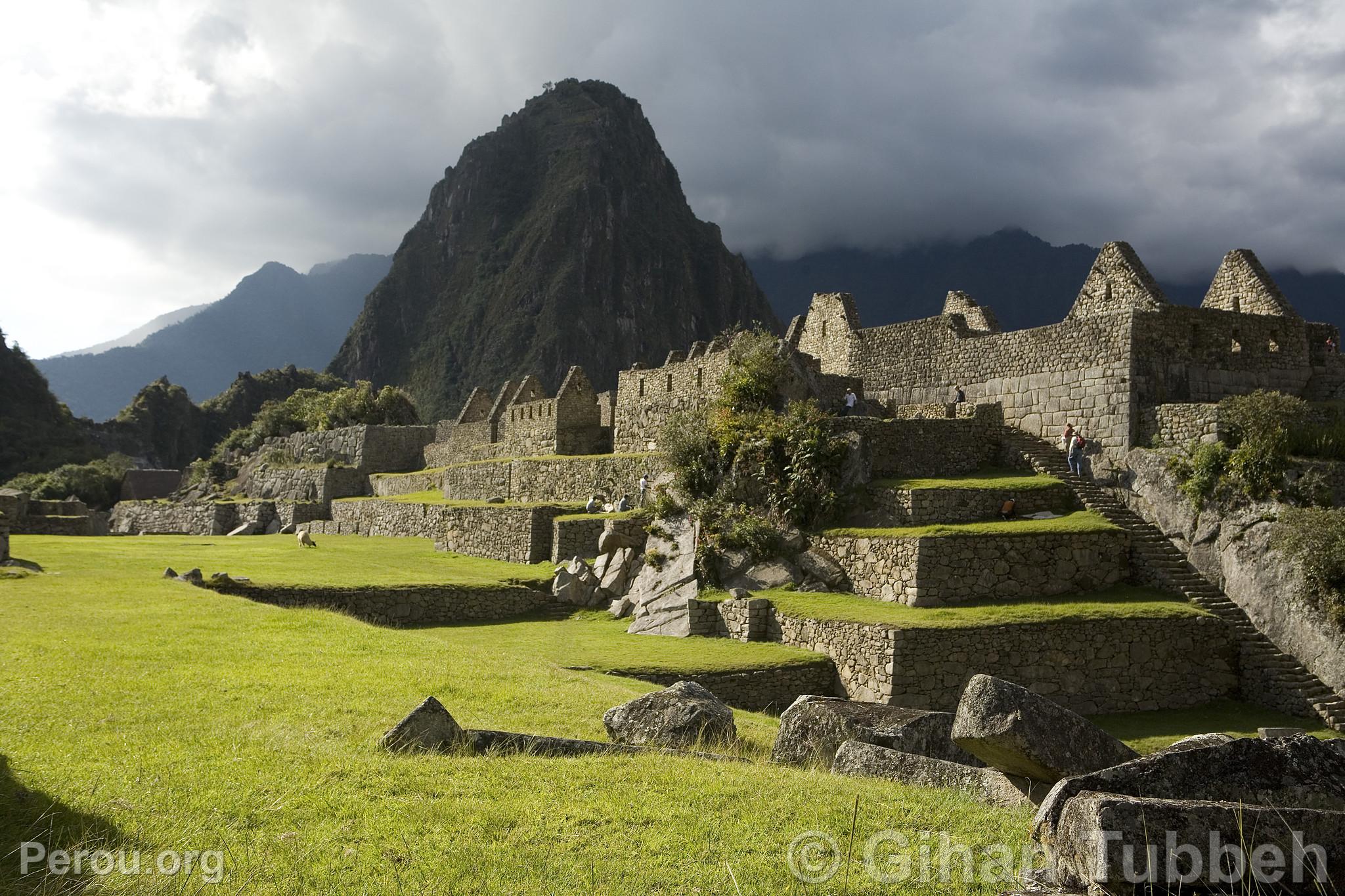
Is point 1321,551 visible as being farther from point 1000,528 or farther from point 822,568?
point 822,568

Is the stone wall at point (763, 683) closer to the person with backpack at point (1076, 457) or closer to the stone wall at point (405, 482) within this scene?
the person with backpack at point (1076, 457)

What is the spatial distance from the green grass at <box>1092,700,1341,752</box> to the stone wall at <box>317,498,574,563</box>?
14587 mm

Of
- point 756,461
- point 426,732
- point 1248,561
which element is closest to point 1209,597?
point 1248,561

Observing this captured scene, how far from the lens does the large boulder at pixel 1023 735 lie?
6.37 m

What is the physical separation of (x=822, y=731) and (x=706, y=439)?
14.1 metres

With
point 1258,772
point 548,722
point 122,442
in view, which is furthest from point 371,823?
point 122,442

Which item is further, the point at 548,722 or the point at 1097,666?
the point at 1097,666

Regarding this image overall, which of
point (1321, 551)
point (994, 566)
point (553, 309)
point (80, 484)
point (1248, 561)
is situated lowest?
point (994, 566)

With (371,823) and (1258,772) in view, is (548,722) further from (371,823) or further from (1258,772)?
(1258,772)

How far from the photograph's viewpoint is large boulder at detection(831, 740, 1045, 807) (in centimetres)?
690

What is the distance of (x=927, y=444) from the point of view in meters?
22.0

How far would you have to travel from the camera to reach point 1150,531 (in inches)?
749

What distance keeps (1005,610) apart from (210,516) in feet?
120

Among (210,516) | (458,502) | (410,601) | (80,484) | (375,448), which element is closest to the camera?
(410,601)
